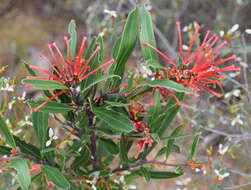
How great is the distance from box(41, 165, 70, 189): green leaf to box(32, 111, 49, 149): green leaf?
0.09m

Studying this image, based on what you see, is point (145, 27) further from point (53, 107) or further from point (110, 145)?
point (110, 145)

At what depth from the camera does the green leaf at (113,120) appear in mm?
805

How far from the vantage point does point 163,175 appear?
3.45 feet

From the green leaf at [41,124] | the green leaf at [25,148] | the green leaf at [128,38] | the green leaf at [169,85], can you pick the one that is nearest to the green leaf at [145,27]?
the green leaf at [128,38]

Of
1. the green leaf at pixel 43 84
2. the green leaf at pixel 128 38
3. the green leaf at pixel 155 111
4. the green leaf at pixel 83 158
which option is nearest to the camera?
the green leaf at pixel 43 84

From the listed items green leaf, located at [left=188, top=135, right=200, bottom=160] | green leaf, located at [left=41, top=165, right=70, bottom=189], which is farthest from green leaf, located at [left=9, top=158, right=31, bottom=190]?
green leaf, located at [left=188, top=135, right=200, bottom=160]

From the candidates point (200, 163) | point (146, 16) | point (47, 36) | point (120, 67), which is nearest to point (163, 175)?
point (200, 163)

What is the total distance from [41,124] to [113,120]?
267 mm

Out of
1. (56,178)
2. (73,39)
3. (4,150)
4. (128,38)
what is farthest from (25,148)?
(128,38)

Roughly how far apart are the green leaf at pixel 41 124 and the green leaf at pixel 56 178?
9 cm

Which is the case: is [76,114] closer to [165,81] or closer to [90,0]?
[165,81]

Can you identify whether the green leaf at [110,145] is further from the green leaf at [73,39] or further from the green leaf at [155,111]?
the green leaf at [73,39]

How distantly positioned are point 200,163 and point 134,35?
18.0 inches

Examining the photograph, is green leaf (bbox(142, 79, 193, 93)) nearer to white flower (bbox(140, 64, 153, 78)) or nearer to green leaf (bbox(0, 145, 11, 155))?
white flower (bbox(140, 64, 153, 78))
